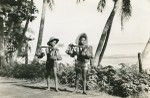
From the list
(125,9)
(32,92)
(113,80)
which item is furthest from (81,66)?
(125,9)

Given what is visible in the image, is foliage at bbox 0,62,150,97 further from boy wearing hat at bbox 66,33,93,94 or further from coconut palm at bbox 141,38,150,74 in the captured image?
boy wearing hat at bbox 66,33,93,94

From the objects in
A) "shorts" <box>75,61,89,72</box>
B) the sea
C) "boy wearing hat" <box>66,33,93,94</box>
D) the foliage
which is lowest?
the foliage

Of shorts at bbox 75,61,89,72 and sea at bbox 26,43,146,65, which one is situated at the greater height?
sea at bbox 26,43,146,65

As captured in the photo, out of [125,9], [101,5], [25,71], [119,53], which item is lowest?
[25,71]

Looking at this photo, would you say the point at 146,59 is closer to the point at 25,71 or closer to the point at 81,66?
the point at 81,66

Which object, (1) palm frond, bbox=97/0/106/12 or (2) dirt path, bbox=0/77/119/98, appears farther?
(1) palm frond, bbox=97/0/106/12

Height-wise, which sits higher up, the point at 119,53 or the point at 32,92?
the point at 119,53

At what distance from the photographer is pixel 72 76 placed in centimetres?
1773

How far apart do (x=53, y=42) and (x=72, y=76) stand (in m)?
2.87

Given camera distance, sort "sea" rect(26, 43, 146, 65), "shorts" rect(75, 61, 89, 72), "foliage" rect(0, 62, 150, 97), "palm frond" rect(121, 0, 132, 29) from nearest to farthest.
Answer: "shorts" rect(75, 61, 89, 72)
"foliage" rect(0, 62, 150, 97)
"palm frond" rect(121, 0, 132, 29)
"sea" rect(26, 43, 146, 65)

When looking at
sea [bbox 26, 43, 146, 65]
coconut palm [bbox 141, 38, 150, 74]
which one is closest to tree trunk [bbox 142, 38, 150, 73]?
coconut palm [bbox 141, 38, 150, 74]

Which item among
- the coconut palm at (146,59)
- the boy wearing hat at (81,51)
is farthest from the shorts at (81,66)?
the coconut palm at (146,59)

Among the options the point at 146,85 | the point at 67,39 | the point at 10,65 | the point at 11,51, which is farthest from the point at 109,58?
the point at 146,85

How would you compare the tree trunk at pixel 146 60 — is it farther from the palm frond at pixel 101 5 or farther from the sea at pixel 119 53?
the sea at pixel 119 53
